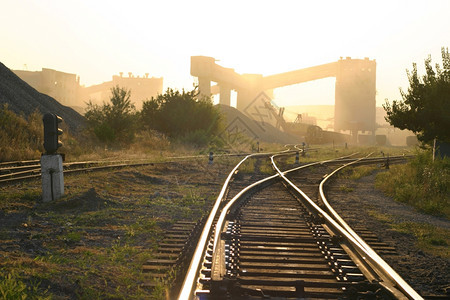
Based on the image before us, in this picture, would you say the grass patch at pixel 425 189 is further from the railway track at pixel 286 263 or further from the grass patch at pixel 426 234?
the railway track at pixel 286 263

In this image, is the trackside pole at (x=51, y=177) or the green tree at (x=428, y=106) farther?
the green tree at (x=428, y=106)

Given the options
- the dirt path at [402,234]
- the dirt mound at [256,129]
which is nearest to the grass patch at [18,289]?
the dirt path at [402,234]

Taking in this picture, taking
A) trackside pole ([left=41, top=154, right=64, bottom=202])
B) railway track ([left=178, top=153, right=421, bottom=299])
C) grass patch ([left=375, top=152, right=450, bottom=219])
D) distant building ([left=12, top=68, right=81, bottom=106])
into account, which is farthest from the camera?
distant building ([left=12, top=68, right=81, bottom=106])

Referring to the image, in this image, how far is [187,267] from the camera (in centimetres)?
493

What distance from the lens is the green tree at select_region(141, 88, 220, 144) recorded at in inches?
1578

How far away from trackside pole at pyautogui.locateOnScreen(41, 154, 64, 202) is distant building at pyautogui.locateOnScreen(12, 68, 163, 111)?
84046mm

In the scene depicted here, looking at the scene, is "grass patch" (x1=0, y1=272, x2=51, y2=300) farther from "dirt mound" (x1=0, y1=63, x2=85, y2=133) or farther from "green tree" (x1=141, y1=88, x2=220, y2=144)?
"green tree" (x1=141, y1=88, x2=220, y2=144)

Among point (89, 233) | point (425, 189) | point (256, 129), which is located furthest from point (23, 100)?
point (256, 129)

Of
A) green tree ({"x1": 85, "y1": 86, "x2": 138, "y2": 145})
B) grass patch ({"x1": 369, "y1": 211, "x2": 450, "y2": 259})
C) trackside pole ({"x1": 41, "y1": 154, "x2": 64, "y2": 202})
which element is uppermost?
green tree ({"x1": 85, "y1": 86, "x2": 138, "y2": 145})

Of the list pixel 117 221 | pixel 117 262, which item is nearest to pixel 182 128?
pixel 117 221

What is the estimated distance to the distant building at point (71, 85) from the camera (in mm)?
109938

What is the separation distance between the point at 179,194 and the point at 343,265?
6.93 metres

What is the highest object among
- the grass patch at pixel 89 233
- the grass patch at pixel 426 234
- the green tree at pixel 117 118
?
the green tree at pixel 117 118

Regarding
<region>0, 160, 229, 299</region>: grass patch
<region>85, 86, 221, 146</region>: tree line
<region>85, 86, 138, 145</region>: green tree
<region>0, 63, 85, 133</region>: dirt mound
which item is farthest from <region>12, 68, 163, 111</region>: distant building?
<region>0, 160, 229, 299</region>: grass patch
